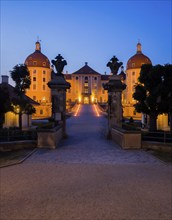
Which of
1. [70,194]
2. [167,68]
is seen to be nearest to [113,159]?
[70,194]

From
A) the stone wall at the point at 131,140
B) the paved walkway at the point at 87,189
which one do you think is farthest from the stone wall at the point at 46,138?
the stone wall at the point at 131,140

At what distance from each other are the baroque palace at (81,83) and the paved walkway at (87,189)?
4320cm

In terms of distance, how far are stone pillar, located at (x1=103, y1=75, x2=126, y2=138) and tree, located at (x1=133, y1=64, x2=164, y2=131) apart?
4.49 m

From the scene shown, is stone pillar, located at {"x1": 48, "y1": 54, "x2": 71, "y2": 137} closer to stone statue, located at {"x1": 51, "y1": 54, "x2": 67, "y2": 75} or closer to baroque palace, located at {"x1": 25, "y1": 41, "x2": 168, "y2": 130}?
stone statue, located at {"x1": 51, "y1": 54, "x2": 67, "y2": 75}

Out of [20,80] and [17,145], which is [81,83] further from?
[17,145]

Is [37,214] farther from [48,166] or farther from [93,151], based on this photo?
[93,151]

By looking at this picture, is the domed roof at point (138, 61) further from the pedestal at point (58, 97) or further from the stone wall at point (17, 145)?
the stone wall at point (17, 145)

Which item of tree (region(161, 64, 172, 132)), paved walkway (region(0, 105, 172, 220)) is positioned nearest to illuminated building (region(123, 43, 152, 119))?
tree (region(161, 64, 172, 132))

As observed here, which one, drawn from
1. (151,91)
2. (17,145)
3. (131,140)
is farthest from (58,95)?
(151,91)

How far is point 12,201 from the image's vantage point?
6969 millimetres

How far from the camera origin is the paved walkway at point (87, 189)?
6.23 meters

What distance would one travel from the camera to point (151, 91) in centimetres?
2453

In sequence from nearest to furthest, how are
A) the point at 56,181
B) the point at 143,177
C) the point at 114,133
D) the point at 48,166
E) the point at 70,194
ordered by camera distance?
the point at 70,194 → the point at 56,181 → the point at 143,177 → the point at 48,166 → the point at 114,133

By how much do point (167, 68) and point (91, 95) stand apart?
7879cm
